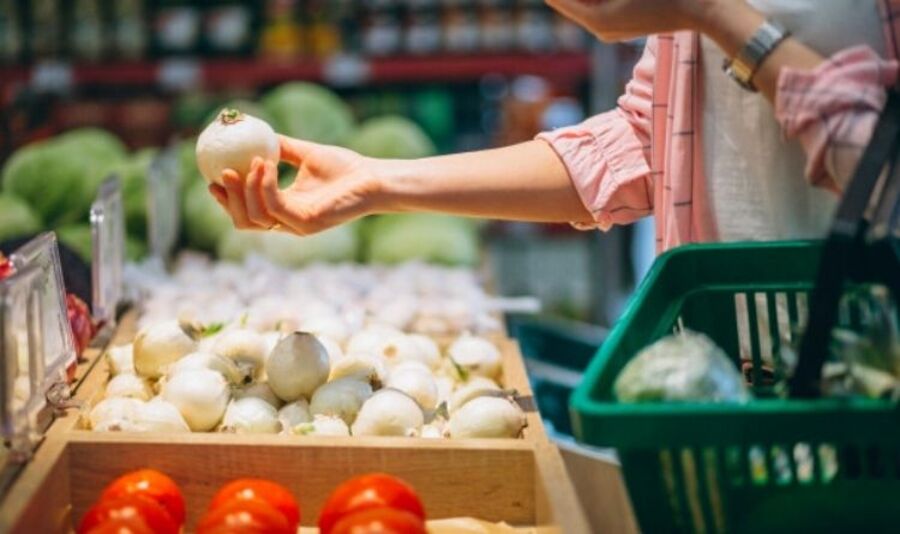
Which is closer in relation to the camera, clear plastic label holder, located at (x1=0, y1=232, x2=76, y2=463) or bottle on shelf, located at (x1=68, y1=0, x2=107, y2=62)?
clear plastic label holder, located at (x1=0, y1=232, x2=76, y2=463)

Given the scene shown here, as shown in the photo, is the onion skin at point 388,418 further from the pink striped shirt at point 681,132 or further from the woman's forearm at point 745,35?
the woman's forearm at point 745,35

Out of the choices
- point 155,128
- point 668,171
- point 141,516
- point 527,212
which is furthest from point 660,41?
point 155,128

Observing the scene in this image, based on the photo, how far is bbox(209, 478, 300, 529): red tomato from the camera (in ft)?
5.35

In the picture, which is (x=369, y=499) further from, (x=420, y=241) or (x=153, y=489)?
(x=420, y=241)

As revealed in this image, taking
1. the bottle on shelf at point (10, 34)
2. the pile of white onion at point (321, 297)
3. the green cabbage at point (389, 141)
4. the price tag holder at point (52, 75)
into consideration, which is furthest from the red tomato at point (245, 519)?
the bottle on shelf at point (10, 34)

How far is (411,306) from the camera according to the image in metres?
3.02

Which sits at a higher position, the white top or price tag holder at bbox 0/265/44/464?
the white top

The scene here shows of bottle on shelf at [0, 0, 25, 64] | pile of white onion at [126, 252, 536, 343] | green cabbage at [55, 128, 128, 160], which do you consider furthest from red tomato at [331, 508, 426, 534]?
bottle on shelf at [0, 0, 25, 64]

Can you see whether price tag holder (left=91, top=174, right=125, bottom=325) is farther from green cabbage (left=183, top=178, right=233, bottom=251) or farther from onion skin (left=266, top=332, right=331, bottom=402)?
green cabbage (left=183, top=178, right=233, bottom=251)

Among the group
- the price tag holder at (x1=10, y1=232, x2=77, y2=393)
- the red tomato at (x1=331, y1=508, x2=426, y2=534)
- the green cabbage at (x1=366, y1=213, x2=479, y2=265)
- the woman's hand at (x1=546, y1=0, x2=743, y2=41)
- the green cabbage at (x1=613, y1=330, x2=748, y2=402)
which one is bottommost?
the green cabbage at (x1=366, y1=213, x2=479, y2=265)

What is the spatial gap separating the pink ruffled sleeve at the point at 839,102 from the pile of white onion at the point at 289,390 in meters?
0.69

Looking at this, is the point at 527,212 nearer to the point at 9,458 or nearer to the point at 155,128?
the point at 9,458

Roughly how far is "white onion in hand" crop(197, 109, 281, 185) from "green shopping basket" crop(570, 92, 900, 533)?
0.68 metres

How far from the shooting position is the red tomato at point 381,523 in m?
1.46
